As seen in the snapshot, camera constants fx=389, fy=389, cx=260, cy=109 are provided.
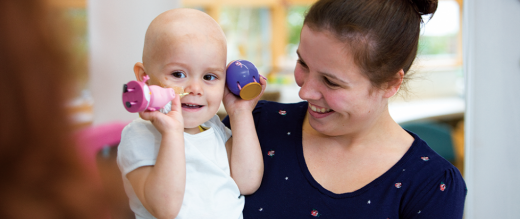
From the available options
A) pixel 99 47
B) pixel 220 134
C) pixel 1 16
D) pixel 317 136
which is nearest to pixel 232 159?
pixel 220 134

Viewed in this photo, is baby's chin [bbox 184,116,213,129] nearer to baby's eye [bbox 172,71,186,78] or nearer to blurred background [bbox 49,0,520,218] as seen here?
baby's eye [bbox 172,71,186,78]

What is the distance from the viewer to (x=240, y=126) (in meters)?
1.41

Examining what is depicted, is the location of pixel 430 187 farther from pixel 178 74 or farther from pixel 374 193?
pixel 178 74

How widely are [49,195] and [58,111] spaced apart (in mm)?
109

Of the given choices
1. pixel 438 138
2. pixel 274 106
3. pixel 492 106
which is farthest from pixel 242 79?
pixel 438 138

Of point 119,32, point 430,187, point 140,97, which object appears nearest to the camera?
point 140,97

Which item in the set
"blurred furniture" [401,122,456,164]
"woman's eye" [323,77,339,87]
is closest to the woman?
"woman's eye" [323,77,339,87]

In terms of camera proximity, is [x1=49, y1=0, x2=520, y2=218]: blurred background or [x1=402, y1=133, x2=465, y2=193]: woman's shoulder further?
[x1=402, y1=133, x2=465, y2=193]: woman's shoulder

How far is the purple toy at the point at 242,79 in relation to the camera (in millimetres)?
1333

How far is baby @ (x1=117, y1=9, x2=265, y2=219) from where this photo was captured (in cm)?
105

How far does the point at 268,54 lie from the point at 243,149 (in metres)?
6.84

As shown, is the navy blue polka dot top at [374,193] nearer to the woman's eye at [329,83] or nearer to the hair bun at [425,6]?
the woman's eye at [329,83]

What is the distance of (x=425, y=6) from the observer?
1328 mm

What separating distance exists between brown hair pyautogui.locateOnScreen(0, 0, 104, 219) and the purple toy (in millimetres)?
934
